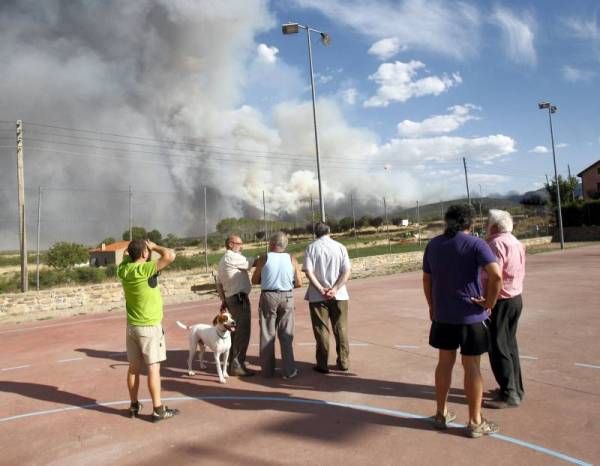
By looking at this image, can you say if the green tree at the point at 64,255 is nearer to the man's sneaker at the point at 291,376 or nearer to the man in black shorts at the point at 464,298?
the man's sneaker at the point at 291,376

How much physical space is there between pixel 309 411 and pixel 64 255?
163 feet

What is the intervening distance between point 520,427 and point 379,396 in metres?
1.44

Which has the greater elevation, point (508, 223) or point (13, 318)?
point (508, 223)

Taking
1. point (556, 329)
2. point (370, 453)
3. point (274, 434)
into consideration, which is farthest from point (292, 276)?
point (556, 329)

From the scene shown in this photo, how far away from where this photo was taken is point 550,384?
204 inches

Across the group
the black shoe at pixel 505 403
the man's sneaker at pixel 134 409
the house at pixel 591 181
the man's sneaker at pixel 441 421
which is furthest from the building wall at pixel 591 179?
the man's sneaker at pixel 134 409

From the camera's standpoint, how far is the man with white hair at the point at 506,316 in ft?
14.9

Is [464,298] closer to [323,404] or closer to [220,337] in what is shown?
[323,404]

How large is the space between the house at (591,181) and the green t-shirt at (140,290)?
70.0 meters

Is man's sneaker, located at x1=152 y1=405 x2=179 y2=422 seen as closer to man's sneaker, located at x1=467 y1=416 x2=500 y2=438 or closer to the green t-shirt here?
the green t-shirt

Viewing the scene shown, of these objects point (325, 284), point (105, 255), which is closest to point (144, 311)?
point (325, 284)

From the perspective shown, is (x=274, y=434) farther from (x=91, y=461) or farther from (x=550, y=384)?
(x=550, y=384)

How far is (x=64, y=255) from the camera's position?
48.1 metres

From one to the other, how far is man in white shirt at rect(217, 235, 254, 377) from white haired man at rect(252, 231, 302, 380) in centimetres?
24
